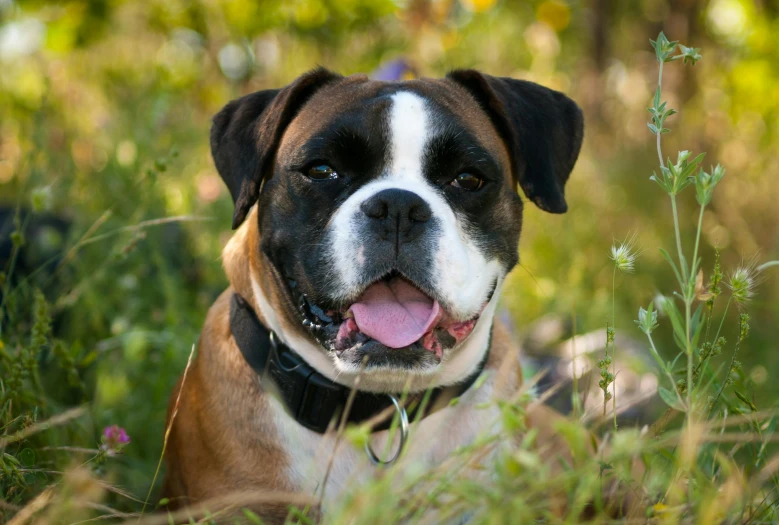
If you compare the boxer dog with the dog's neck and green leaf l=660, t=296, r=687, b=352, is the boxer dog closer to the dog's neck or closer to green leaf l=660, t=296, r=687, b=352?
the dog's neck

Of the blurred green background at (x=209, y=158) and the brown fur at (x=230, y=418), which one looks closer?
the brown fur at (x=230, y=418)

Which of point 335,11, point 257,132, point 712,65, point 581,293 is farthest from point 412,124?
point 712,65

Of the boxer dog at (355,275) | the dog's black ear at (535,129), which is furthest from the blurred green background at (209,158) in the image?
the dog's black ear at (535,129)

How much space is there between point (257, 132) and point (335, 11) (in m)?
4.47

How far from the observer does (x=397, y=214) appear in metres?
2.47

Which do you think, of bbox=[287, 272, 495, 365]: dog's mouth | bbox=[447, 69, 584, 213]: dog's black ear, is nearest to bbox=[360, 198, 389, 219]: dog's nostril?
bbox=[287, 272, 495, 365]: dog's mouth

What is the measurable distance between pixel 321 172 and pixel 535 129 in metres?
0.77

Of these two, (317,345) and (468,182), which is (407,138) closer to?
(468,182)

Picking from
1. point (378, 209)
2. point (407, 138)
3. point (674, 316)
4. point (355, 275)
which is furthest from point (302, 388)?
point (674, 316)

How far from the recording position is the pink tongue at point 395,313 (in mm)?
2535

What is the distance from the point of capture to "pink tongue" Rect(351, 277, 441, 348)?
99.8 inches

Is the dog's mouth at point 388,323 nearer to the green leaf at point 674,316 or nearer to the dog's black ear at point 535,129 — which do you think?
the dog's black ear at point 535,129

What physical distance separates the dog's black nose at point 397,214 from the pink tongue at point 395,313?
0.63 ft

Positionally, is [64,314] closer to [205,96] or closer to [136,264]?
[136,264]
